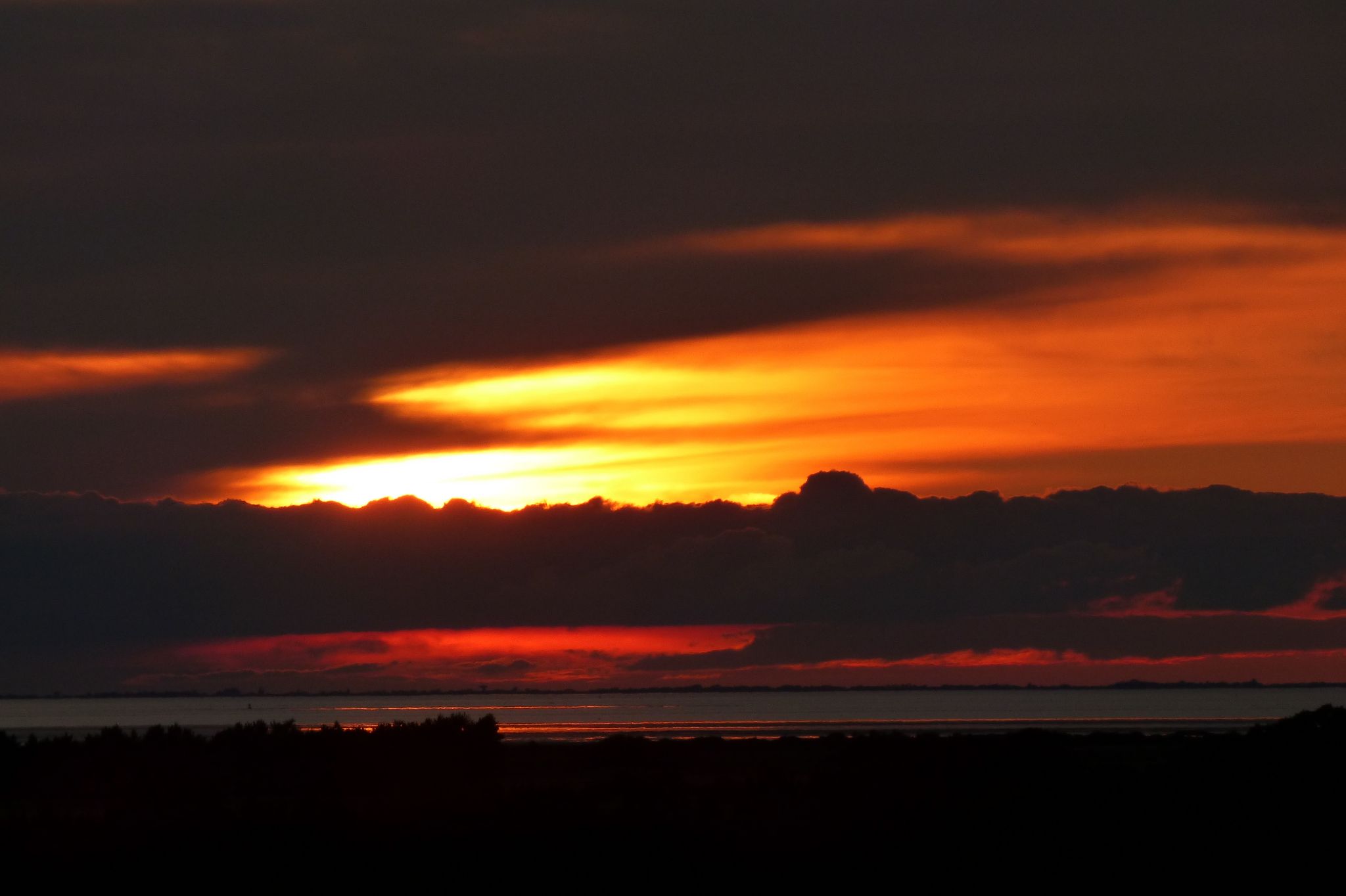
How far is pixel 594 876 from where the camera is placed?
101 ft

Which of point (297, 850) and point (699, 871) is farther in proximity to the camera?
point (297, 850)

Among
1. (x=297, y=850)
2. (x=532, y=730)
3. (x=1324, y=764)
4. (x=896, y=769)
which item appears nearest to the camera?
(x=297, y=850)

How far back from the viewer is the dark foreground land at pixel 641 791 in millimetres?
36312

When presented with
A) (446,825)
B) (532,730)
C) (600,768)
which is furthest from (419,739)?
(532,730)

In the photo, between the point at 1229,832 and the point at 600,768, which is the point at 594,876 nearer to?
the point at 1229,832

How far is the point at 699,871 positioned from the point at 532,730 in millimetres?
99357

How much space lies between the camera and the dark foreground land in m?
36.3

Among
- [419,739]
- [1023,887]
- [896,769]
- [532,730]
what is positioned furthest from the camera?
[532,730]

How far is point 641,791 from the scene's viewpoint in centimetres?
4603

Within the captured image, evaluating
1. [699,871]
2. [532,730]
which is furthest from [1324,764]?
[532,730]

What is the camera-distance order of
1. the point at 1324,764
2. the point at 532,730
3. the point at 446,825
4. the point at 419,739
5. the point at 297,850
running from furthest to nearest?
the point at 532,730 < the point at 419,739 < the point at 1324,764 < the point at 446,825 < the point at 297,850

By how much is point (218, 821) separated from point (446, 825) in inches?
246

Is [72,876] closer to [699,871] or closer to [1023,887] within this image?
[699,871]

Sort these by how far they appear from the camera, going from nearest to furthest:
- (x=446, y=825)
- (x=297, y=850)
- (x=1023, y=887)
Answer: (x=1023, y=887) → (x=297, y=850) → (x=446, y=825)
